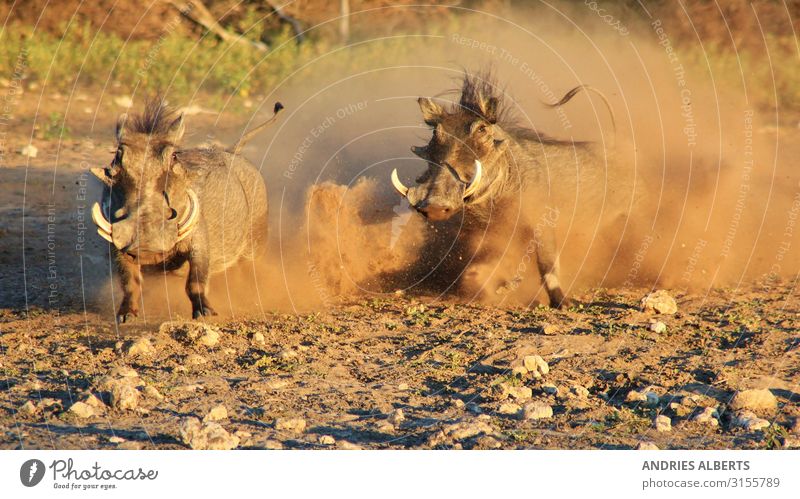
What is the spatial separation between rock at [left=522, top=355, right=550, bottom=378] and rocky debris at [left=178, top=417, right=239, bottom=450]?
2.26 m

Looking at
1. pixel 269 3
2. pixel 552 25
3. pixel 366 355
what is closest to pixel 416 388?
pixel 366 355

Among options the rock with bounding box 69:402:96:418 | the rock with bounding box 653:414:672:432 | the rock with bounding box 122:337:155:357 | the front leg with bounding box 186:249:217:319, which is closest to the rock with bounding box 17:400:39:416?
the rock with bounding box 69:402:96:418

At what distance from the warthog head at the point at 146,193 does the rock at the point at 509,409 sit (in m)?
3.28

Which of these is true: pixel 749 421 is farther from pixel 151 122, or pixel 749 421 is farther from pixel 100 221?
pixel 151 122

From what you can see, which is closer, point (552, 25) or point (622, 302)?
point (622, 302)

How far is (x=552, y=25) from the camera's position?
17.4m

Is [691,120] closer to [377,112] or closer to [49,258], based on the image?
[377,112]

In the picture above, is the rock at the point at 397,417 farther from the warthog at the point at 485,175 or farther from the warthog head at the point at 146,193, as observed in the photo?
the warthog at the point at 485,175

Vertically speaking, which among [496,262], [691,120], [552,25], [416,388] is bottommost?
[416,388]

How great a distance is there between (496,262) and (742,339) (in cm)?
266

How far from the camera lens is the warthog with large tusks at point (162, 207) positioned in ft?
28.3

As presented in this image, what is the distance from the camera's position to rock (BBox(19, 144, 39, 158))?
1445cm

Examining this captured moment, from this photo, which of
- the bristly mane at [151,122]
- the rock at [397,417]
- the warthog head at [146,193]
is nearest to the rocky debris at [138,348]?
the warthog head at [146,193]
